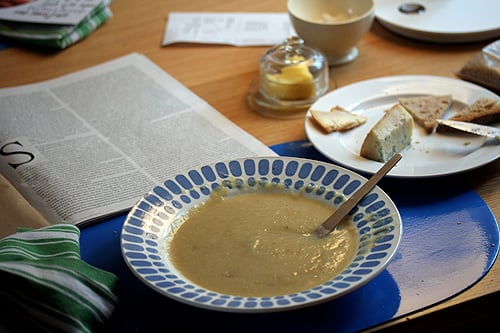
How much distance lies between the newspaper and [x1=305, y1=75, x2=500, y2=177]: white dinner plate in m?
0.11

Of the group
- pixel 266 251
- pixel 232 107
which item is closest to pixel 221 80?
pixel 232 107

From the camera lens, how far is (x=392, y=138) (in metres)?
0.96

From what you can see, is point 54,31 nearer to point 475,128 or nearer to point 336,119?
point 336,119

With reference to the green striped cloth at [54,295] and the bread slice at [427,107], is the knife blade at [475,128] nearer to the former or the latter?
the bread slice at [427,107]

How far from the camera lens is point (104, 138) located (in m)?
1.10

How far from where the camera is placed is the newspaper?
95 cm

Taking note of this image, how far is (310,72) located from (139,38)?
1.52 feet

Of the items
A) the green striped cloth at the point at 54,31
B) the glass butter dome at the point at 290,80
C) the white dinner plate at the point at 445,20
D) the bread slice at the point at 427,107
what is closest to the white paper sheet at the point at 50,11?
the green striped cloth at the point at 54,31

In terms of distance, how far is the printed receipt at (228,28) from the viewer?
1392 mm

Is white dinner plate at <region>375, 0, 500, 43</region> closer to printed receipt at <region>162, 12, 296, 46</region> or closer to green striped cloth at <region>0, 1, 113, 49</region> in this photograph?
printed receipt at <region>162, 12, 296, 46</region>

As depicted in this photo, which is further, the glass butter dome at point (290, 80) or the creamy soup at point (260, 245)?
the glass butter dome at point (290, 80)

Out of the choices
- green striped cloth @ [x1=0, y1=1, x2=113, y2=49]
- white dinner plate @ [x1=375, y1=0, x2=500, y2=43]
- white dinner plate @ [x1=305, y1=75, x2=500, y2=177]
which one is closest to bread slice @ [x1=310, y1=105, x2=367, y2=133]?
white dinner plate @ [x1=305, y1=75, x2=500, y2=177]

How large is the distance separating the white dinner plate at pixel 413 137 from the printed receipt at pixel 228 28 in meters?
0.32

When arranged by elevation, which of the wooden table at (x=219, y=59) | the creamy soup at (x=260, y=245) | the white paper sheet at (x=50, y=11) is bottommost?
the wooden table at (x=219, y=59)
